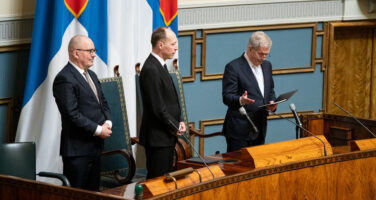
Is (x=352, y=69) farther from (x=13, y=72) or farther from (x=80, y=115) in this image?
(x=80, y=115)

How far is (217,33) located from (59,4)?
6.02 ft

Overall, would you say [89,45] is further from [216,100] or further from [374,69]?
[374,69]

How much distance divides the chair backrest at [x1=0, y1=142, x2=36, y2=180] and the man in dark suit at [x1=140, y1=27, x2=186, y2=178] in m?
0.74

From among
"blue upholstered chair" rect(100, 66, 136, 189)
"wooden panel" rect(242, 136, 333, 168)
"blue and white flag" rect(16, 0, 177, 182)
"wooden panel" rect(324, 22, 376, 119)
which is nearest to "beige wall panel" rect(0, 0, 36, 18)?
"blue and white flag" rect(16, 0, 177, 182)

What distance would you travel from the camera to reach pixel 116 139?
487 cm

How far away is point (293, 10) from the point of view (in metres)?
6.73

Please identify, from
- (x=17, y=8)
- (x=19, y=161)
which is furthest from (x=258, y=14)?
(x=19, y=161)

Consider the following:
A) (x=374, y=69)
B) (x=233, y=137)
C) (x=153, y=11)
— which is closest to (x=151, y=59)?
(x=233, y=137)

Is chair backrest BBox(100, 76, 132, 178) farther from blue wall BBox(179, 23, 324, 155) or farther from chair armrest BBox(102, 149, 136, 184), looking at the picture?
blue wall BBox(179, 23, 324, 155)

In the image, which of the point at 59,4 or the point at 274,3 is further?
the point at 274,3

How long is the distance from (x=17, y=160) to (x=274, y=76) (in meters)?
3.32

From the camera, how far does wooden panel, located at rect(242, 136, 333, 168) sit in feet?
12.4

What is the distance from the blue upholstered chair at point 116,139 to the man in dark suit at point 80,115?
1.27 feet

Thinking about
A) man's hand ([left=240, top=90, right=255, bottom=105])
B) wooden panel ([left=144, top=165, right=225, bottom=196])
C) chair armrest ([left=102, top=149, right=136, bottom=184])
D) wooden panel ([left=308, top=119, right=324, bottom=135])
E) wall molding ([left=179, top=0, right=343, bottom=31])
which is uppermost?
wall molding ([left=179, top=0, right=343, bottom=31])
